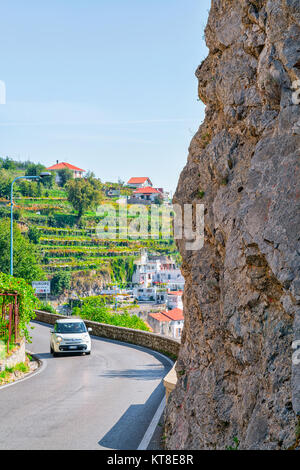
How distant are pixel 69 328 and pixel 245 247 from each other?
1940 centimetres

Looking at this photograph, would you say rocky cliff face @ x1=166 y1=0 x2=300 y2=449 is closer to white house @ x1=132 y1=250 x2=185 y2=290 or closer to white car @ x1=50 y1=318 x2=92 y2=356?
white car @ x1=50 y1=318 x2=92 y2=356

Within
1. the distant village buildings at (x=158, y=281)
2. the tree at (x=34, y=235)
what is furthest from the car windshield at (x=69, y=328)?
the tree at (x=34, y=235)

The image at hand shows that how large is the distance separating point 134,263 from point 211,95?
12847 centimetres

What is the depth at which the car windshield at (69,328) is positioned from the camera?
25.2 meters

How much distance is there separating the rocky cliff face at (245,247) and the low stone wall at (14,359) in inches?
403

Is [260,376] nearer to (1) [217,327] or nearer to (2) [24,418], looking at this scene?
(1) [217,327]

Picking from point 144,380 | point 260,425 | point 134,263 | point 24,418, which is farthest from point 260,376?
point 134,263

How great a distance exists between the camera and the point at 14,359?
19203 millimetres

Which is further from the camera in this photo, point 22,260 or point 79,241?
point 79,241

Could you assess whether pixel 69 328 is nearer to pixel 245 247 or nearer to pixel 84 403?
Result: pixel 84 403

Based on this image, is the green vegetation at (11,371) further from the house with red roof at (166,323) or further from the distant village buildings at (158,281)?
the distant village buildings at (158,281)

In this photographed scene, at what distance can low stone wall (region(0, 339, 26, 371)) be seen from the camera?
18236 mm

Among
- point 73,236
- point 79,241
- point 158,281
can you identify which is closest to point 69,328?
point 158,281
